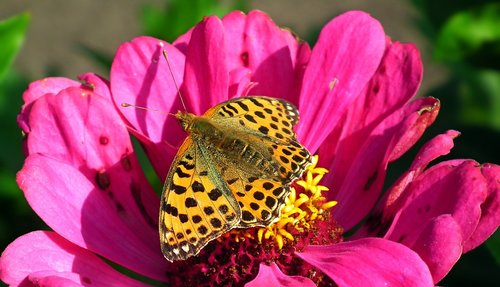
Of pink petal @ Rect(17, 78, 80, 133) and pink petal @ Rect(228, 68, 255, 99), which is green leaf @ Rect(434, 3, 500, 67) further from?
pink petal @ Rect(17, 78, 80, 133)

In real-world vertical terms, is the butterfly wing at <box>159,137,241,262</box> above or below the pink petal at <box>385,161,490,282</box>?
below

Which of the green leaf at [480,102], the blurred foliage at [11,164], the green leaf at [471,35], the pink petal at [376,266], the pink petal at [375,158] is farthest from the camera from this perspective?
the green leaf at [480,102]

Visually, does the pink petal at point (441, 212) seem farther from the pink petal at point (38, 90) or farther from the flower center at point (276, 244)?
the pink petal at point (38, 90)

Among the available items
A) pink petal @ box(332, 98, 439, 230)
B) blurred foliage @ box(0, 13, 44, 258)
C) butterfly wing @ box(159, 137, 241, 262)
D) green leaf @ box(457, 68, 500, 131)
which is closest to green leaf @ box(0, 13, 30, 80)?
blurred foliage @ box(0, 13, 44, 258)

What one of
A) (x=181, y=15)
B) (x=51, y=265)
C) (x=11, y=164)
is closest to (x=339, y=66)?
(x=51, y=265)

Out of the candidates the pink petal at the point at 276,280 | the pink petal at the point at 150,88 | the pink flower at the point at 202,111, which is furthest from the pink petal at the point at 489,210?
the pink petal at the point at 150,88

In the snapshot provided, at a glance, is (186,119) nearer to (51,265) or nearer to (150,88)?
(150,88)

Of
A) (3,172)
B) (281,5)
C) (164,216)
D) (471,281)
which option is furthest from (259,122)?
(281,5)
